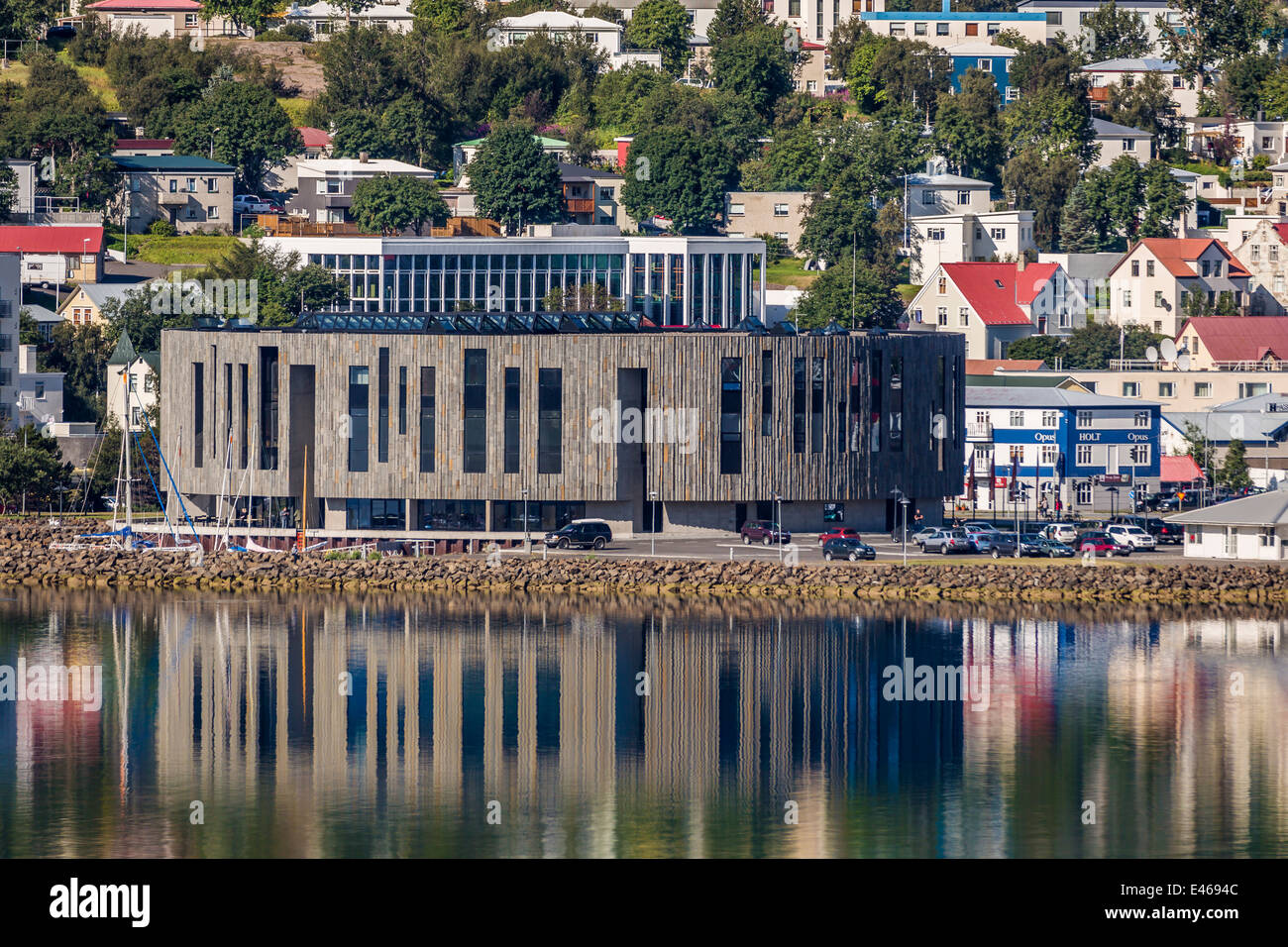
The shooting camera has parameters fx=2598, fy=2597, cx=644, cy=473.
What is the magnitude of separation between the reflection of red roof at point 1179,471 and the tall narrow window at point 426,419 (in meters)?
38.9

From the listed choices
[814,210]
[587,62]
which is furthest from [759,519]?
[587,62]

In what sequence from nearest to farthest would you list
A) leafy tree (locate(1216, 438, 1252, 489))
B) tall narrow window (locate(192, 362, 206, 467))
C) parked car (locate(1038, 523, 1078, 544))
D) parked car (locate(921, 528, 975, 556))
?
parked car (locate(921, 528, 975, 556))
parked car (locate(1038, 523, 1078, 544))
tall narrow window (locate(192, 362, 206, 467))
leafy tree (locate(1216, 438, 1252, 489))

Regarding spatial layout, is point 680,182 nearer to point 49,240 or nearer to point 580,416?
point 49,240

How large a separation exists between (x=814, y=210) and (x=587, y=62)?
124ft

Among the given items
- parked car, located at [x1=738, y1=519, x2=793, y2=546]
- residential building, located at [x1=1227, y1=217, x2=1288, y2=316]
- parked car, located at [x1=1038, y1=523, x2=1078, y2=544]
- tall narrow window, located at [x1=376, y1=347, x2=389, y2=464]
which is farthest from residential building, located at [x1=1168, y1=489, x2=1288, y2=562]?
residential building, located at [x1=1227, y1=217, x2=1288, y2=316]

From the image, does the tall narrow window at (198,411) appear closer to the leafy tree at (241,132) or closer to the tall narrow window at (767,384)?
the tall narrow window at (767,384)

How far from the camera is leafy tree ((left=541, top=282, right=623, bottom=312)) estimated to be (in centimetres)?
13512

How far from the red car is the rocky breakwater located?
10.9ft

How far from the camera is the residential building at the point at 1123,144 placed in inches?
7343

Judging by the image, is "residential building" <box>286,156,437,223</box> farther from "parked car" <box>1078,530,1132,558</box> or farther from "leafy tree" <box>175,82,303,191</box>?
"parked car" <box>1078,530,1132,558</box>

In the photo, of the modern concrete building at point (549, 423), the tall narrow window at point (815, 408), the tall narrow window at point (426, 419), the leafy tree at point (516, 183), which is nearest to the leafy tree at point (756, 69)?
the leafy tree at point (516, 183)

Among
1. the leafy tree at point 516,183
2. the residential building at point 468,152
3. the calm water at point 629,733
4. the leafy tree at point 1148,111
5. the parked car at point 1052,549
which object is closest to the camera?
the calm water at point 629,733
